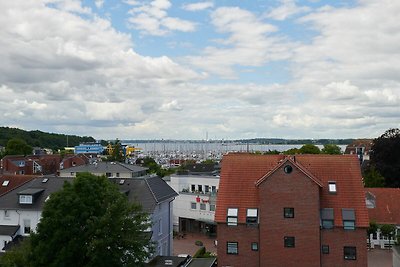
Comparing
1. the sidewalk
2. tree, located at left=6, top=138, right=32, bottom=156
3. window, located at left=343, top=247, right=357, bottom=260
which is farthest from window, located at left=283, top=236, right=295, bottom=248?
tree, located at left=6, top=138, right=32, bottom=156

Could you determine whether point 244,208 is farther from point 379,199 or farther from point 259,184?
point 379,199

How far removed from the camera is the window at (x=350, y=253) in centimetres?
3578

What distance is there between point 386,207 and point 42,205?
131 feet

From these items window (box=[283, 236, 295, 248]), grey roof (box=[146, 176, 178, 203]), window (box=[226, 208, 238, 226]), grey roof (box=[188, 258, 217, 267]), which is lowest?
grey roof (box=[188, 258, 217, 267])

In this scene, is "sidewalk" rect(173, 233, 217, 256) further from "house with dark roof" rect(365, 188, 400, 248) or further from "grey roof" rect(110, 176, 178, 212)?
"house with dark roof" rect(365, 188, 400, 248)

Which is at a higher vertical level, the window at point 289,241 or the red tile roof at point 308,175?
the red tile roof at point 308,175

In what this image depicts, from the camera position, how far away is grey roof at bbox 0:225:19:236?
46.2m

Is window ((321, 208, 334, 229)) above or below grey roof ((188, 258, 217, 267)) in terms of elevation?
above

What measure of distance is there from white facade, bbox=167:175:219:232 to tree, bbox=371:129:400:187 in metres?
27.2

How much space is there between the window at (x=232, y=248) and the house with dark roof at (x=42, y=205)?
9686 mm

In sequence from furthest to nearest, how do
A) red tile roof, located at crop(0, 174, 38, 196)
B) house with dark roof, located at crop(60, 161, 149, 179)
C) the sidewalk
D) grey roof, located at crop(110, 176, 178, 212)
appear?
house with dark roof, located at crop(60, 161, 149, 179)
red tile roof, located at crop(0, 174, 38, 196)
the sidewalk
grey roof, located at crop(110, 176, 178, 212)

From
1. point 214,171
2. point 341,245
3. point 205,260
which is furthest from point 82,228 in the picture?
point 214,171

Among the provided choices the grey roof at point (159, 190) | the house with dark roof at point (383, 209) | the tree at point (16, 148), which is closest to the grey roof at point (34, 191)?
the grey roof at point (159, 190)

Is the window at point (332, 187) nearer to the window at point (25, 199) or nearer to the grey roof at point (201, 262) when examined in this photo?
the grey roof at point (201, 262)
